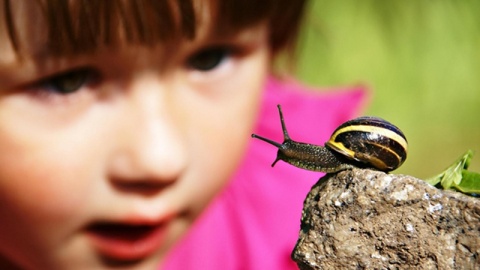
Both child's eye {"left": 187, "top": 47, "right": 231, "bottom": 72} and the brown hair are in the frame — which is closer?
the brown hair

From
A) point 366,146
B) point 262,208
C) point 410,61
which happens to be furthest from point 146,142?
Result: point 410,61

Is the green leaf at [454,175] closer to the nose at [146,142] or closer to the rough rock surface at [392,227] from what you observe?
the rough rock surface at [392,227]

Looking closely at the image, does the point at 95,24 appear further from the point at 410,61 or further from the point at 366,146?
the point at 410,61

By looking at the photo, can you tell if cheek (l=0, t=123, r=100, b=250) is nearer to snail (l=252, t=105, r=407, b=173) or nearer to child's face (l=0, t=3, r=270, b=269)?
child's face (l=0, t=3, r=270, b=269)

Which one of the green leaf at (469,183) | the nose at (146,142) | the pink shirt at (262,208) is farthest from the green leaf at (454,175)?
the pink shirt at (262,208)

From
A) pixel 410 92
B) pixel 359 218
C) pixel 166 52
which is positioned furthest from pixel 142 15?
pixel 410 92

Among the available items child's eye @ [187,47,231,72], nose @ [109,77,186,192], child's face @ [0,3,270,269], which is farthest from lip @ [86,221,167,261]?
child's eye @ [187,47,231,72]

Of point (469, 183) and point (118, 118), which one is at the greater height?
point (118, 118)

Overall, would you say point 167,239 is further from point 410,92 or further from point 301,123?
point 410,92
